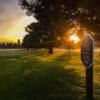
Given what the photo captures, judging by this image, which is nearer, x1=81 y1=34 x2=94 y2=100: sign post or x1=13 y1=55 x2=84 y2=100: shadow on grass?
x1=81 y1=34 x2=94 y2=100: sign post

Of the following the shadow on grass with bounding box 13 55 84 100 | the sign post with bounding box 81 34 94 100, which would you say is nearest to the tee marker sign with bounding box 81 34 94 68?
the sign post with bounding box 81 34 94 100

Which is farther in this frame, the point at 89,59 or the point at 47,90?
the point at 47,90

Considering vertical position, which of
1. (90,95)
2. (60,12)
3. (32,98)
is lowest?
(32,98)

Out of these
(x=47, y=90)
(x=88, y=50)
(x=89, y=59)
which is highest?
(x=88, y=50)

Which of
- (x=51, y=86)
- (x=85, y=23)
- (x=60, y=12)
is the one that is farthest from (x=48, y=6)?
(x=51, y=86)

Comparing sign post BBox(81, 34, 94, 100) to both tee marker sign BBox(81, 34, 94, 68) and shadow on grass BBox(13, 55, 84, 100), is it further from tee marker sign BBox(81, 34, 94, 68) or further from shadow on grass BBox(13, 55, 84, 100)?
shadow on grass BBox(13, 55, 84, 100)

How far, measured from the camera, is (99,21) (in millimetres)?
19359

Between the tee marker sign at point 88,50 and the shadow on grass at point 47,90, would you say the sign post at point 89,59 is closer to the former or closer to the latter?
the tee marker sign at point 88,50

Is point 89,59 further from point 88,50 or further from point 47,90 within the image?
point 47,90

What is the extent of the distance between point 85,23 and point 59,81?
195 inches

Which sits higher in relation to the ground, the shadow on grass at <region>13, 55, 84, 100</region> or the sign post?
the sign post

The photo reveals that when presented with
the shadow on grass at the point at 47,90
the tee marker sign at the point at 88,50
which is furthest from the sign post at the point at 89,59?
the shadow on grass at the point at 47,90

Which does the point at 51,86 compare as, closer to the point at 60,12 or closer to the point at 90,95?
the point at 60,12

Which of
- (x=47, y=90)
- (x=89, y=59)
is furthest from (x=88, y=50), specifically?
(x=47, y=90)
